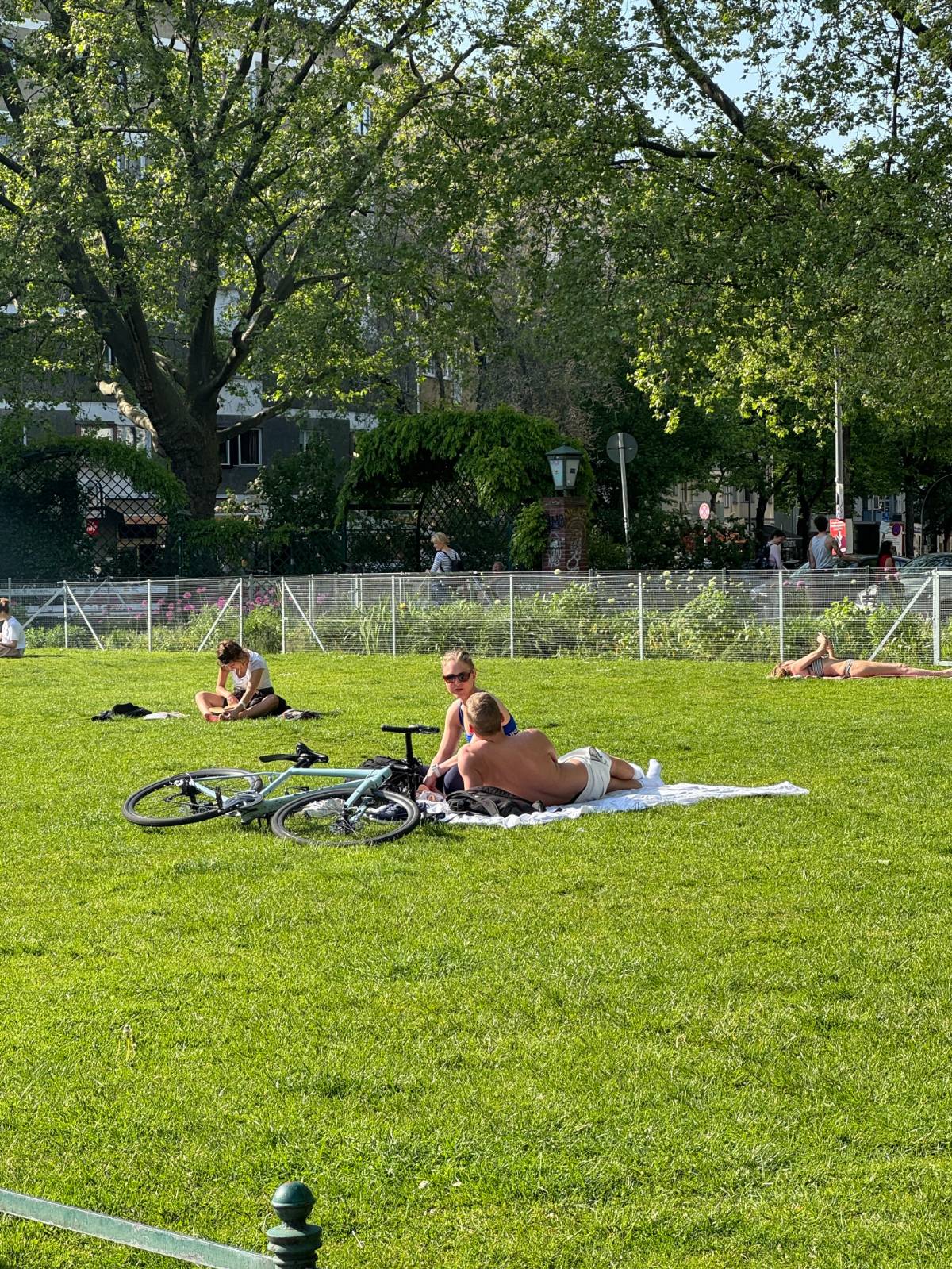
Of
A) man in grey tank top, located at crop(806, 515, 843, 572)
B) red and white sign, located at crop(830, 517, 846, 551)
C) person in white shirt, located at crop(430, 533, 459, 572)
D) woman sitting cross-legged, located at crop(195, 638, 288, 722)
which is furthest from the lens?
red and white sign, located at crop(830, 517, 846, 551)

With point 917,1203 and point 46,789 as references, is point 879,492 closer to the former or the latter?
point 46,789

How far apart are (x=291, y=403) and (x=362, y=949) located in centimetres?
3497

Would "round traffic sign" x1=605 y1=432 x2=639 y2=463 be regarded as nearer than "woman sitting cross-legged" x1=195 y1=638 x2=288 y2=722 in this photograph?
No

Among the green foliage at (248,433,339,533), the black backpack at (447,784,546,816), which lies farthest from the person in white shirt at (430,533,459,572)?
the black backpack at (447,784,546,816)

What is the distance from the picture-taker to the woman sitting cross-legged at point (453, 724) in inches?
426

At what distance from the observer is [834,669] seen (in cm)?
2077

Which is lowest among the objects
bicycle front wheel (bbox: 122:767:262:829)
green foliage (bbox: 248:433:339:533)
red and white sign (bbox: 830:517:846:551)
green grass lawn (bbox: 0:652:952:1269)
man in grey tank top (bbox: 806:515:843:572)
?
green grass lawn (bbox: 0:652:952:1269)

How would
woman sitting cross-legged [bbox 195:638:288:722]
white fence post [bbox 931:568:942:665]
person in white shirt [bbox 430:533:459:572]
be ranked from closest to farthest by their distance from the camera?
woman sitting cross-legged [bbox 195:638:288:722], white fence post [bbox 931:568:942:665], person in white shirt [bbox 430:533:459:572]

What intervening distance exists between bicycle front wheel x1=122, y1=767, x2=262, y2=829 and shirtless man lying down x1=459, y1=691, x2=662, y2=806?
56.0 inches

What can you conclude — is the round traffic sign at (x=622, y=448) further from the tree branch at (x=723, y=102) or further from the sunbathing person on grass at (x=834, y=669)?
the sunbathing person on grass at (x=834, y=669)

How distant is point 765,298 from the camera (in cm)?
2658

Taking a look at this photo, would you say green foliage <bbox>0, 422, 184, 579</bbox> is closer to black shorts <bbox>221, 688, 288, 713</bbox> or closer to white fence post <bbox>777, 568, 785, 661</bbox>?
white fence post <bbox>777, 568, 785, 661</bbox>

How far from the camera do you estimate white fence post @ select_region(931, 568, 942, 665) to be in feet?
70.6

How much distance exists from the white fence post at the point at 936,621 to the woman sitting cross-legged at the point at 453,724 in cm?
1182
